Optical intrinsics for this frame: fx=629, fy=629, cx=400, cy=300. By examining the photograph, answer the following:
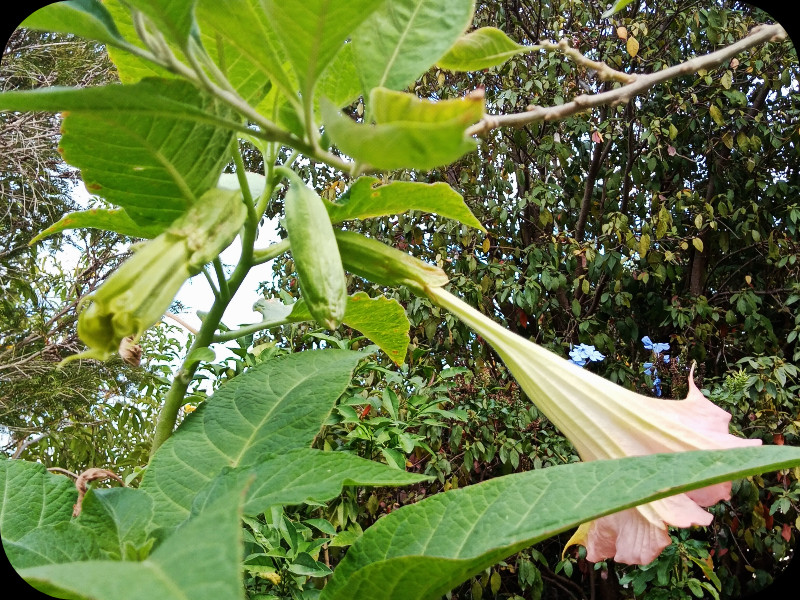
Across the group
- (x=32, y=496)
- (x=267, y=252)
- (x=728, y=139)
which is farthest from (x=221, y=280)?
(x=728, y=139)

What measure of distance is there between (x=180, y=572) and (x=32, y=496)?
20 centimetres

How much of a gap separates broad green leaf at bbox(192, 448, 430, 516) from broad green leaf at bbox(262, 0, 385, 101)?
5.0 inches

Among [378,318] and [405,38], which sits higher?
[405,38]

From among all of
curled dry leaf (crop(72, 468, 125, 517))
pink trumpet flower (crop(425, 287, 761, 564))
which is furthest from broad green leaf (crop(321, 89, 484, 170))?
curled dry leaf (crop(72, 468, 125, 517))

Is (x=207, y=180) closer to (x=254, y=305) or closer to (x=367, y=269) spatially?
(x=367, y=269)

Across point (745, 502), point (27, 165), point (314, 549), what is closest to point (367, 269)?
point (314, 549)

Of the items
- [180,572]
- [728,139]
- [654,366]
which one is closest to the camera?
[180,572]

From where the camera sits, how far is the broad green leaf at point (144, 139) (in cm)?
20

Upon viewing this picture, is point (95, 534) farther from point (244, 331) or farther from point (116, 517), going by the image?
point (244, 331)

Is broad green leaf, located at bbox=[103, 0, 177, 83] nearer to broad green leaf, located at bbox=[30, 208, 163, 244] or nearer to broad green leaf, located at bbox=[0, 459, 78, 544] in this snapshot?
broad green leaf, located at bbox=[30, 208, 163, 244]

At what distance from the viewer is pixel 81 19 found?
0.65 feet

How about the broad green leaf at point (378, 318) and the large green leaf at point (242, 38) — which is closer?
the large green leaf at point (242, 38)

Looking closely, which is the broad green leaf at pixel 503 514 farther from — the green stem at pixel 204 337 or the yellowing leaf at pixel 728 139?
the yellowing leaf at pixel 728 139

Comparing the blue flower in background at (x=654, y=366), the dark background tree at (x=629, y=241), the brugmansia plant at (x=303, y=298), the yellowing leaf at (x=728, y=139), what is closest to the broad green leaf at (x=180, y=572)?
the brugmansia plant at (x=303, y=298)
